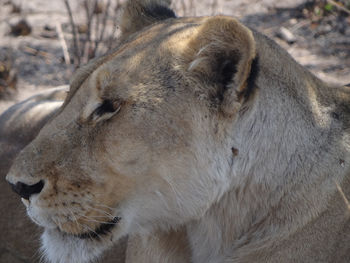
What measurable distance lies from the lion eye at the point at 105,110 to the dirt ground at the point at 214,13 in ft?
9.25

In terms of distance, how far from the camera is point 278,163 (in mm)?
2107

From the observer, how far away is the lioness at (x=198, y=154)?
198 cm

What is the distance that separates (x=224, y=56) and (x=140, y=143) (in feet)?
1.28

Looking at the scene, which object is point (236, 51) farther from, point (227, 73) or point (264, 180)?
point (264, 180)

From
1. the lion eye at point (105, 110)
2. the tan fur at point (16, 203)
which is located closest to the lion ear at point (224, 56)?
the lion eye at point (105, 110)

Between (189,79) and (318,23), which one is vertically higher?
(189,79)

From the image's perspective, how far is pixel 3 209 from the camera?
Result: 11.2ft

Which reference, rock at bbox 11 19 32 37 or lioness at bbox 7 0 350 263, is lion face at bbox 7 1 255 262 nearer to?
lioness at bbox 7 0 350 263

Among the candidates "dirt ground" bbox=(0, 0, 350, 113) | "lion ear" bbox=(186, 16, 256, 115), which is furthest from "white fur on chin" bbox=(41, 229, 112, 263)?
"dirt ground" bbox=(0, 0, 350, 113)

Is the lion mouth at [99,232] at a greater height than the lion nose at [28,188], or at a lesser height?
lesser

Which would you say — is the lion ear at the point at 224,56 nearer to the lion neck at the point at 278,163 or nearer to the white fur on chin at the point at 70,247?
the lion neck at the point at 278,163

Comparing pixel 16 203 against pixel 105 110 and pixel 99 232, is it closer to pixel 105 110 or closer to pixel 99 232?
pixel 99 232

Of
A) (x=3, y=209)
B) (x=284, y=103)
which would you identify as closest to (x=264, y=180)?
(x=284, y=103)

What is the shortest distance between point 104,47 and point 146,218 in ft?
11.5
